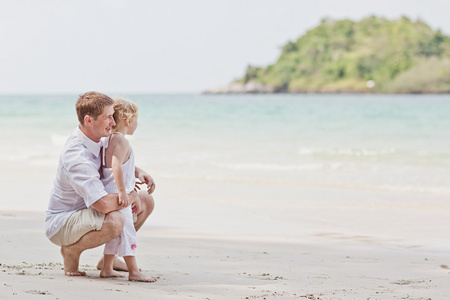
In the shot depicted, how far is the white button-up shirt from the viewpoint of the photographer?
3818mm

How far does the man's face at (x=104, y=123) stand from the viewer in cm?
390

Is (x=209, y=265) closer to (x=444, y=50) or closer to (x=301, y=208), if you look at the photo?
(x=301, y=208)

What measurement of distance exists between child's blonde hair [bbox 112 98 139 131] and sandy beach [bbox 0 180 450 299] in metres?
0.98

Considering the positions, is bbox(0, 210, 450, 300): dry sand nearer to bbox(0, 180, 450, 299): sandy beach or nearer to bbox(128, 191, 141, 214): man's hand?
bbox(0, 180, 450, 299): sandy beach

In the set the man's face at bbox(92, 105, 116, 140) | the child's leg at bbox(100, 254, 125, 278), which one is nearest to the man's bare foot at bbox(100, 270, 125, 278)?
the child's leg at bbox(100, 254, 125, 278)

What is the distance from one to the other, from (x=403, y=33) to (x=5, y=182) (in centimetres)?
13434

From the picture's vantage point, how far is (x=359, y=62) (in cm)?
12712

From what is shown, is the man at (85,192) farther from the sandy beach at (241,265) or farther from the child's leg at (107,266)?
the sandy beach at (241,265)

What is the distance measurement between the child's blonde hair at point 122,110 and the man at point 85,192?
0.09 m

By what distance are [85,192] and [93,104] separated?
52 centimetres

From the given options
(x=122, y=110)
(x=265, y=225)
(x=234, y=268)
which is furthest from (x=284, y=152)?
(x=122, y=110)

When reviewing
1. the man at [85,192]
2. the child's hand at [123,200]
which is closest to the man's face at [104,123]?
the man at [85,192]

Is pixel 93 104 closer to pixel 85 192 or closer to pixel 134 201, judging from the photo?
pixel 85 192

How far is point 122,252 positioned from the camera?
400 centimetres
